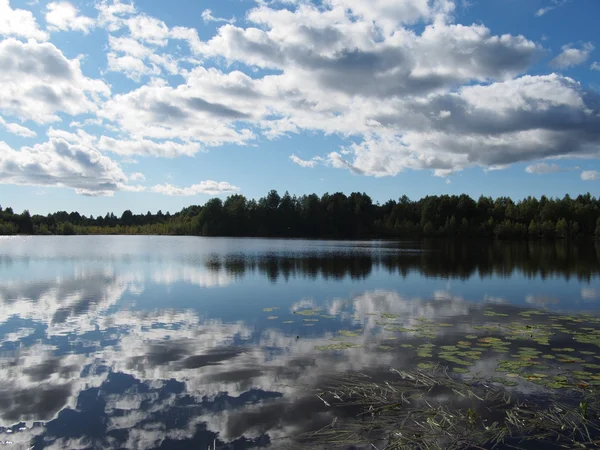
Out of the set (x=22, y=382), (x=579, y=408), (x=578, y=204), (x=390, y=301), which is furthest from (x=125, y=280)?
(x=578, y=204)

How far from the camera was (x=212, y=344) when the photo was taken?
12797 mm

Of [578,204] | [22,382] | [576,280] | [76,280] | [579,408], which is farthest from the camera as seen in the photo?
[578,204]

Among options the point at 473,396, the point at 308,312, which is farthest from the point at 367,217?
the point at 473,396

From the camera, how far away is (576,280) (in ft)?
95.8

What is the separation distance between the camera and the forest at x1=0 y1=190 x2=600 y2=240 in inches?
5266

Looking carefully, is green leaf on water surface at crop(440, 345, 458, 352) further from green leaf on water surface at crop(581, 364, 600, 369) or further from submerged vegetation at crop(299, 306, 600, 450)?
green leaf on water surface at crop(581, 364, 600, 369)

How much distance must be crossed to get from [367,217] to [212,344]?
477 ft

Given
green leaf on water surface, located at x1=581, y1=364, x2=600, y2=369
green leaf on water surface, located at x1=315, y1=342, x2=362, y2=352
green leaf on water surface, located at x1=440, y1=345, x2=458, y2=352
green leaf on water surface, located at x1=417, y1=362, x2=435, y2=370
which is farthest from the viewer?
green leaf on water surface, located at x1=315, y1=342, x2=362, y2=352

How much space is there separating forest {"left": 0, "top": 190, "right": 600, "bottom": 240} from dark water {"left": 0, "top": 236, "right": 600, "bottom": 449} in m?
117

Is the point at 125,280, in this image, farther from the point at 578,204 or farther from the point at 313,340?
the point at 578,204

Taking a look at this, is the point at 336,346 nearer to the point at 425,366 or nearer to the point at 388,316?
the point at 425,366

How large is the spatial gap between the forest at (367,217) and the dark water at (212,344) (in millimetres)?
117314

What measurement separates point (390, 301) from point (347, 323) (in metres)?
5.57

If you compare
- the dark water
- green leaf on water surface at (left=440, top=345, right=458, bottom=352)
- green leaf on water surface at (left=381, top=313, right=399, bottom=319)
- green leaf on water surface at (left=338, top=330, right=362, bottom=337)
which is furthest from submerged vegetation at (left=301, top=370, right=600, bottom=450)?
green leaf on water surface at (left=381, top=313, right=399, bottom=319)
